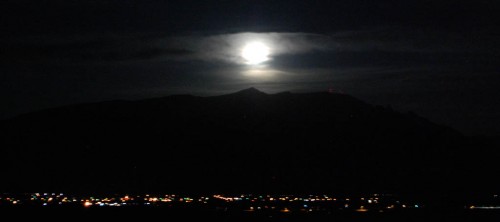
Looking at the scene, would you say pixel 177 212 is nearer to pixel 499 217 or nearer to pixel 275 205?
pixel 275 205

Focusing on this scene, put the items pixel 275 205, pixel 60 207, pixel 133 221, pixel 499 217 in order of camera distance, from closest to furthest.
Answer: pixel 133 221 < pixel 499 217 < pixel 60 207 < pixel 275 205

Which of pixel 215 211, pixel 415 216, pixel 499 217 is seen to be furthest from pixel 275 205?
pixel 499 217

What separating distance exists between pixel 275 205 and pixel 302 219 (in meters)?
46.6

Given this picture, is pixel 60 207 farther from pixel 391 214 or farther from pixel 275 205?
pixel 391 214

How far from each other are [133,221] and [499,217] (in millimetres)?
58973

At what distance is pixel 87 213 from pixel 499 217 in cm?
6876

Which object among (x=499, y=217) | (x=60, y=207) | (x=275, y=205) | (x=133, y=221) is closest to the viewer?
(x=133, y=221)

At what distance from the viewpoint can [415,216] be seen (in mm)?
134500

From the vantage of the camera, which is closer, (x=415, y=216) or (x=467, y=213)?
(x=415, y=216)

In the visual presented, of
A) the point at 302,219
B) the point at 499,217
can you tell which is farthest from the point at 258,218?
the point at 499,217

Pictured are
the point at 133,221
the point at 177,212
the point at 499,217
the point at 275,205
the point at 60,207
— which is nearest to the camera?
the point at 133,221

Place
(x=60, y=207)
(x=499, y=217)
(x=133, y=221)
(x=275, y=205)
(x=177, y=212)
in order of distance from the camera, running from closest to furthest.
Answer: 1. (x=133, y=221)
2. (x=499, y=217)
3. (x=177, y=212)
4. (x=60, y=207)
5. (x=275, y=205)

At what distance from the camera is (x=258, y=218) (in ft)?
409

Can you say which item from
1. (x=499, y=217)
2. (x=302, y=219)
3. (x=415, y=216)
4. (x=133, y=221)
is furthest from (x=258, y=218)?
(x=499, y=217)
